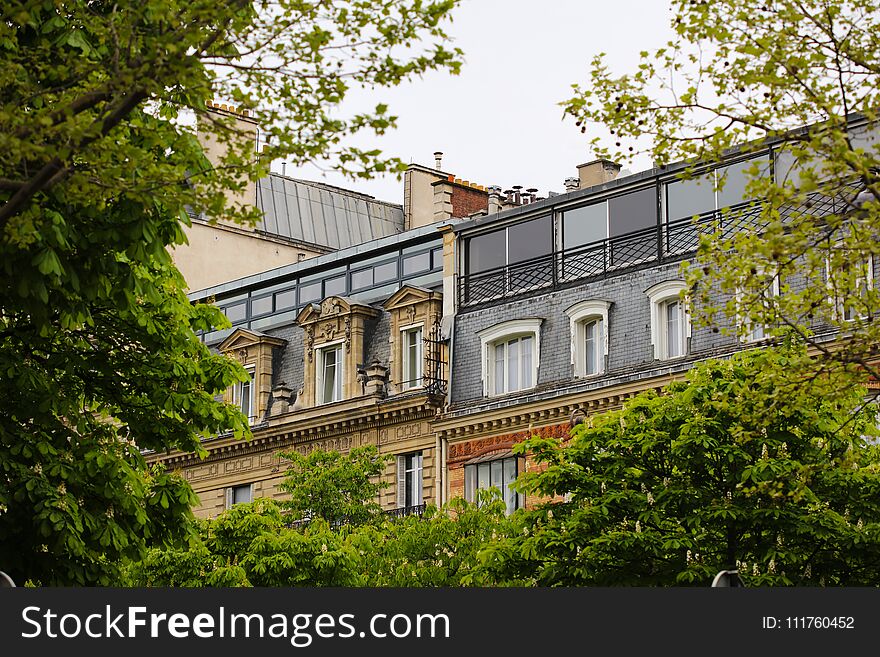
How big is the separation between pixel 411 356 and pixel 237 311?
8.85 m

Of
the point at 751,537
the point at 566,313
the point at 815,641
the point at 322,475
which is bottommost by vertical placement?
the point at 815,641

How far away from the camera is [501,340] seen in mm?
44750

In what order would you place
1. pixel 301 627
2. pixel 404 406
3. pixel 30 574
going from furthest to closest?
pixel 404 406 < pixel 30 574 < pixel 301 627

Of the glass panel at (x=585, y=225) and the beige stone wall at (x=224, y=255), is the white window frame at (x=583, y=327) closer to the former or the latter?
the glass panel at (x=585, y=225)

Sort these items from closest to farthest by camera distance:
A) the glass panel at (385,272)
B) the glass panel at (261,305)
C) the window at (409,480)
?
1. the window at (409,480)
2. the glass panel at (385,272)
3. the glass panel at (261,305)

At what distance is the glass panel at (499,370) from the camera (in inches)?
1758

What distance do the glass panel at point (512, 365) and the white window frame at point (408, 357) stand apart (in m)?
2.75

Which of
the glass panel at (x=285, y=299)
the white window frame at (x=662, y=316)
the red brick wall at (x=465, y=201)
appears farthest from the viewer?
the red brick wall at (x=465, y=201)

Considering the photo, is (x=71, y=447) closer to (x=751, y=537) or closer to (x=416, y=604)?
(x=416, y=604)

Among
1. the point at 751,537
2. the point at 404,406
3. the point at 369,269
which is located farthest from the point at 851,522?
the point at 369,269

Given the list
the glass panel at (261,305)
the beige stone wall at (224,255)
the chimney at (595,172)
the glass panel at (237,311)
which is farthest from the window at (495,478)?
the beige stone wall at (224,255)

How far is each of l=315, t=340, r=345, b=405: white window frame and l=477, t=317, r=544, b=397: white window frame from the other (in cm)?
532

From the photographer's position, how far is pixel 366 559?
3791cm

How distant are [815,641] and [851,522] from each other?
13.5 metres
